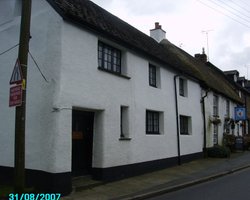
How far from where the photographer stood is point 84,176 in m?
11.3

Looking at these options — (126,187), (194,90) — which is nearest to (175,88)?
(194,90)

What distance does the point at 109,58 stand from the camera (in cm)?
1251

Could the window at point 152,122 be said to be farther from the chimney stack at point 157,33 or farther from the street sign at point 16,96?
the chimney stack at point 157,33

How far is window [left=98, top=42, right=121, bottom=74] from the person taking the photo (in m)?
12.0

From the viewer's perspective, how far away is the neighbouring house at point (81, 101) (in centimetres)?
979

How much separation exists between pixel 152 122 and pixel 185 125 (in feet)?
13.8

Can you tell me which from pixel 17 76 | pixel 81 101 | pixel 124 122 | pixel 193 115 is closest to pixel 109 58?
pixel 124 122

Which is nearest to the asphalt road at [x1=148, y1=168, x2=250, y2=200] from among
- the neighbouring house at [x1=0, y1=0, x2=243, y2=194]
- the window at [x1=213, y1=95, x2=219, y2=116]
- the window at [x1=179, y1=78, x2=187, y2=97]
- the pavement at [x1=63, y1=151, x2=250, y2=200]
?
the pavement at [x1=63, y1=151, x2=250, y2=200]

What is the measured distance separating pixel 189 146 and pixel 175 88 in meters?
3.47

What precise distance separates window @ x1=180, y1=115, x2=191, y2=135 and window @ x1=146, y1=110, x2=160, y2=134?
115 inches

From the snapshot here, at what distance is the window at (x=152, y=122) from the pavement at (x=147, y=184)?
1.75 metres

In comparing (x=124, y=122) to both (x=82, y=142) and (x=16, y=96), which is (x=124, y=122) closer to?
(x=82, y=142)

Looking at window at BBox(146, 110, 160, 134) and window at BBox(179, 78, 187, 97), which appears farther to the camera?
window at BBox(179, 78, 187, 97)

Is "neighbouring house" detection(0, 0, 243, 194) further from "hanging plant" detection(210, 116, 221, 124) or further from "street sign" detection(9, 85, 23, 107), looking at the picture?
"hanging plant" detection(210, 116, 221, 124)
